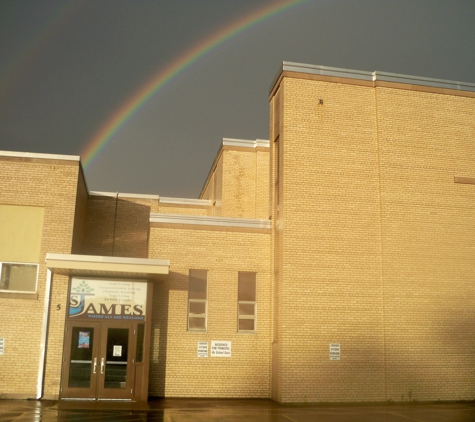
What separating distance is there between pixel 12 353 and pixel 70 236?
4.14 metres

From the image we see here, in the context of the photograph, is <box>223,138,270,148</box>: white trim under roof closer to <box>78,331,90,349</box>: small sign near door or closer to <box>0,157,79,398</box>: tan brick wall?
<box>0,157,79,398</box>: tan brick wall

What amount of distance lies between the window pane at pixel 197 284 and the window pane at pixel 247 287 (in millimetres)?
1320

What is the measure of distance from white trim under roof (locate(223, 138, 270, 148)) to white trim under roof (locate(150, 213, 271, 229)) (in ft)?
27.4

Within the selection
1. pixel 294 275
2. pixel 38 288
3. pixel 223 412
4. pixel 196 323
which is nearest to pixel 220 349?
pixel 196 323

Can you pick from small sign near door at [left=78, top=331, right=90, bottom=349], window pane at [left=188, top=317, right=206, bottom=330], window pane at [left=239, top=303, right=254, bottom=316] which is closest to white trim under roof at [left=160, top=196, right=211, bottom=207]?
window pane at [left=239, top=303, right=254, bottom=316]

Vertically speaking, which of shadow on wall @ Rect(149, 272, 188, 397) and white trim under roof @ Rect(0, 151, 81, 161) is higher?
white trim under roof @ Rect(0, 151, 81, 161)

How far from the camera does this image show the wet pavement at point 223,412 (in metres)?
15.4

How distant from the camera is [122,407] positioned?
17766 mm

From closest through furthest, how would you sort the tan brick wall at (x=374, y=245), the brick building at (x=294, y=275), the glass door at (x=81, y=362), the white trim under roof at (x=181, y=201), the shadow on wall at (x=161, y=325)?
the glass door at (x=81, y=362)
the brick building at (x=294, y=275)
the tan brick wall at (x=374, y=245)
the shadow on wall at (x=161, y=325)
the white trim under roof at (x=181, y=201)

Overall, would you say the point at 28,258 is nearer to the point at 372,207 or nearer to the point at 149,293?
the point at 149,293

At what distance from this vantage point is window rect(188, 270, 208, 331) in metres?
21.3

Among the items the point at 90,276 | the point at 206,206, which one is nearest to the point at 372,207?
the point at 90,276

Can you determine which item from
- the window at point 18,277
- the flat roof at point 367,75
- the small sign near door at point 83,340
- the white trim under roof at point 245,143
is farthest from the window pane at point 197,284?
the white trim under roof at point 245,143

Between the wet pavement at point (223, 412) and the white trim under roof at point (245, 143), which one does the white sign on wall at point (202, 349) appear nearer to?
the wet pavement at point (223, 412)
